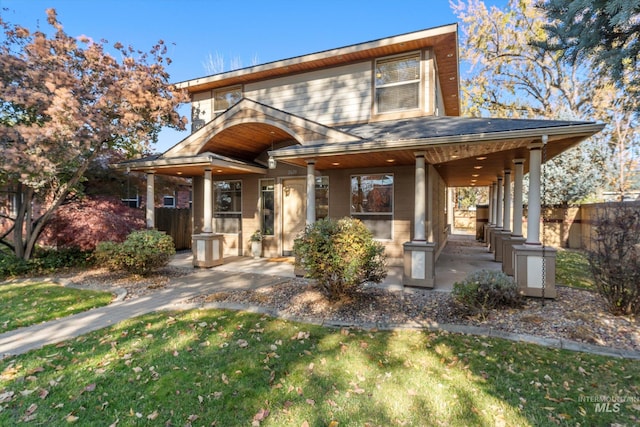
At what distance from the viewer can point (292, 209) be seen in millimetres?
9758

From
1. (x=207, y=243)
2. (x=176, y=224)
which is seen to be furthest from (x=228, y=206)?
(x=176, y=224)

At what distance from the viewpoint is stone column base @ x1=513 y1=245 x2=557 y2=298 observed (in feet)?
17.8

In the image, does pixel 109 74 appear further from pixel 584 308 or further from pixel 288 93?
pixel 584 308

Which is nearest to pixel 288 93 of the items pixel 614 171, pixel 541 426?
pixel 541 426

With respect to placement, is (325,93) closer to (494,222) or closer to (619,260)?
(619,260)

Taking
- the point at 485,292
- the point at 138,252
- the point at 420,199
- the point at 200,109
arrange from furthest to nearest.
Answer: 1. the point at 200,109
2. the point at 138,252
3. the point at 420,199
4. the point at 485,292

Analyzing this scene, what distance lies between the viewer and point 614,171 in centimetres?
1545

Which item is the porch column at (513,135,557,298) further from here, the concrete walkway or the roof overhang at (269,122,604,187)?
the concrete walkway

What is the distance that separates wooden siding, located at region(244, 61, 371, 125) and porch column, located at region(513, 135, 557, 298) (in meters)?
4.53

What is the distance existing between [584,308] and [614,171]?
15162mm

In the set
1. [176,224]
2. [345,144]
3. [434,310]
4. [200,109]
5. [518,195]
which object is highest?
[200,109]

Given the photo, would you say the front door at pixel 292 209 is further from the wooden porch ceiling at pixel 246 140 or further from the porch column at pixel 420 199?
the porch column at pixel 420 199

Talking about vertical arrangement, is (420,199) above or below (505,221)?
above

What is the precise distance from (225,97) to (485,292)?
988 centimetres
